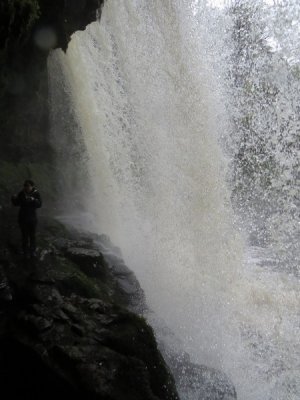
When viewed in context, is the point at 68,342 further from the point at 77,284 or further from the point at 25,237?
the point at 25,237

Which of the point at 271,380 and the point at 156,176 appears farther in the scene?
the point at 156,176

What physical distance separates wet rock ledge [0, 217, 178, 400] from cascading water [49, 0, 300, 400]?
5.80 metres

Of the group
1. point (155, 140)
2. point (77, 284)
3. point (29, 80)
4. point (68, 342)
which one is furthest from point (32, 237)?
point (155, 140)

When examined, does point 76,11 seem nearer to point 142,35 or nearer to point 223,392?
point 142,35

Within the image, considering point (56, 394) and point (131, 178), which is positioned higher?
point (131, 178)

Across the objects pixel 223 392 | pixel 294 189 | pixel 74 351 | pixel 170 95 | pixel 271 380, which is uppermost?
pixel 170 95

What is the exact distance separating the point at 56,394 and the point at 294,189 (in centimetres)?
2555

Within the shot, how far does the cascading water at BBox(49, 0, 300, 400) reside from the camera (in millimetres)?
14414

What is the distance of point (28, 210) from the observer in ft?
26.2

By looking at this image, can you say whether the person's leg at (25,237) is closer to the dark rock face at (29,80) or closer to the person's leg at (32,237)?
the person's leg at (32,237)

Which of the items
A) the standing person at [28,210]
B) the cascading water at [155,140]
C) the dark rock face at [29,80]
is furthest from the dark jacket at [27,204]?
the cascading water at [155,140]

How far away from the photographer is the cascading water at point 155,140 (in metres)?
14.4

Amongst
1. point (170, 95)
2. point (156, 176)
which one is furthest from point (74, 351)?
point (170, 95)

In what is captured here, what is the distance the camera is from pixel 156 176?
1630cm
